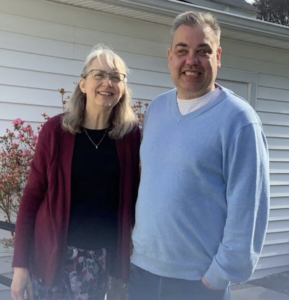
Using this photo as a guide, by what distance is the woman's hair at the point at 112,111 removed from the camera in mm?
2545

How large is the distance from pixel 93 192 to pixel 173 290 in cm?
63

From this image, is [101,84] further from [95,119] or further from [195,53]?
[195,53]

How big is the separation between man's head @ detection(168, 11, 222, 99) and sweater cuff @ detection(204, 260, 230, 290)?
723mm

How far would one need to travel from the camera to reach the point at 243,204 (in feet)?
6.55

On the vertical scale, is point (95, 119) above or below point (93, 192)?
above

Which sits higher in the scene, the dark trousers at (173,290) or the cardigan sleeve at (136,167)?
the cardigan sleeve at (136,167)

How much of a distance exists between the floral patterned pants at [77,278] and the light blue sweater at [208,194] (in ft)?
1.38

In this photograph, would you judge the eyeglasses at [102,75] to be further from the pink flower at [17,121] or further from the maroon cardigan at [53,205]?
the pink flower at [17,121]

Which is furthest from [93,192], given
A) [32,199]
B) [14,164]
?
[14,164]

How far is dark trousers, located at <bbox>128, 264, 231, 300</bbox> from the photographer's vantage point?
85.5 inches

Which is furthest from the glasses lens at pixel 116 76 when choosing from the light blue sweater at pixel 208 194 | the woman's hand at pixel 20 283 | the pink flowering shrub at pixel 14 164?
the pink flowering shrub at pixel 14 164

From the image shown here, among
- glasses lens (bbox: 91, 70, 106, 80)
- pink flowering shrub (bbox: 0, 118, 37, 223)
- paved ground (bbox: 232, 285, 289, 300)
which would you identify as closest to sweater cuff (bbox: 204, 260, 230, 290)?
glasses lens (bbox: 91, 70, 106, 80)

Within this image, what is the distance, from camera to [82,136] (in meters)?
2.57

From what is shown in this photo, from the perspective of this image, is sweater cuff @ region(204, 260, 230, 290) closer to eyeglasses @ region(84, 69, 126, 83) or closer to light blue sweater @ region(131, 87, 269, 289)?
light blue sweater @ region(131, 87, 269, 289)
